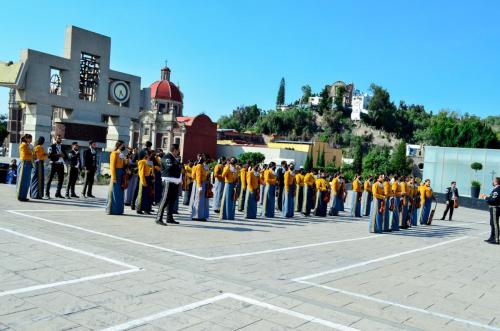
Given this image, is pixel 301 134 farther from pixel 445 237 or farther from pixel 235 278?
pixel 235 278

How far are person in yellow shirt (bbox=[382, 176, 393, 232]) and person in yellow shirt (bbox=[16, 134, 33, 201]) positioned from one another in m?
9.63

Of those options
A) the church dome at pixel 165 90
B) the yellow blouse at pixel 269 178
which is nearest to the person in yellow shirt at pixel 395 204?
the yellow blouse at pixel 269 178

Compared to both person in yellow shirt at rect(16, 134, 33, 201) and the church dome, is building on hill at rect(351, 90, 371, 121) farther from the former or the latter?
person in yellow shirt at rect(16, 134, 33, 201)

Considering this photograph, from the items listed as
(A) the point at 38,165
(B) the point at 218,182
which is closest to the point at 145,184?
(B) the point at 218,182

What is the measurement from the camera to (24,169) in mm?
11789

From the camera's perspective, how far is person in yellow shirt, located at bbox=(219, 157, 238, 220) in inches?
491

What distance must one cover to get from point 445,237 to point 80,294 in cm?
1189

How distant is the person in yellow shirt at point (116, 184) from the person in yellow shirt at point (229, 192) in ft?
8.97

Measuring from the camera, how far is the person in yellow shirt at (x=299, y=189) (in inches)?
651

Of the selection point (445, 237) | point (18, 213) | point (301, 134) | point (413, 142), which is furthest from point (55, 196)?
point (413, 142)

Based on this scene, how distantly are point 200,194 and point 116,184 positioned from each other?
2032 mm

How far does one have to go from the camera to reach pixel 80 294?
4.77m

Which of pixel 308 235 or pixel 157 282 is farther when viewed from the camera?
pixel 308 235

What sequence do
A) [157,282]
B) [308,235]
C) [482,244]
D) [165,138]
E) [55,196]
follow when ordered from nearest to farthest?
[157,282] < [308,235] < [482,244] < [55,196] < [165,138]
